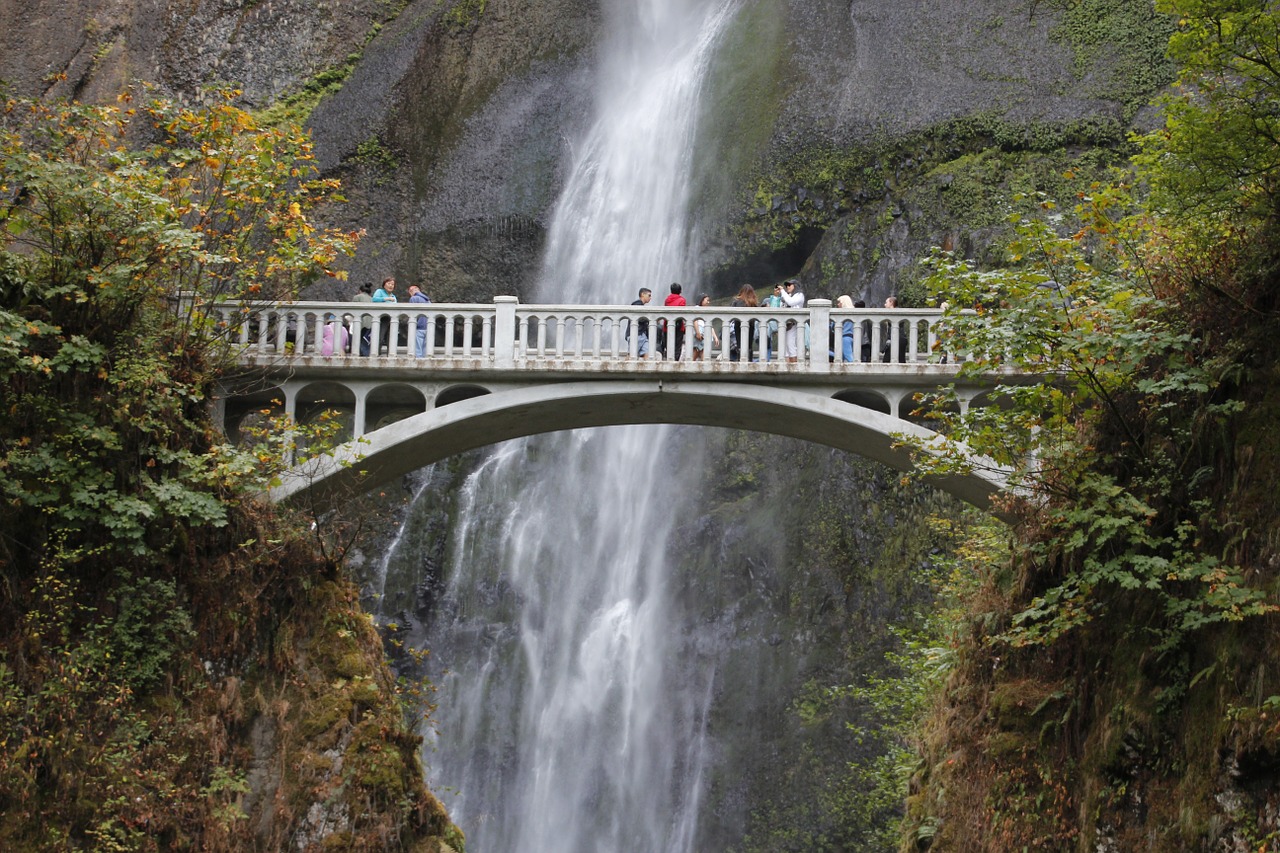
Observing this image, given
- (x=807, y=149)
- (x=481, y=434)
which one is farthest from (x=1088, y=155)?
(x=481, y=434)

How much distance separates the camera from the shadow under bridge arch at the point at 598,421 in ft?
56.2

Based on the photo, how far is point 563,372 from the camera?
17703 millimetres

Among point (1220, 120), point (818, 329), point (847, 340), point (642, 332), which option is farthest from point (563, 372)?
point (1220, 120)

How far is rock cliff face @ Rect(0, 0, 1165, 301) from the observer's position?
1110 inches

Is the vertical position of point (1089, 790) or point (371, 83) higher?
point (371, 83)

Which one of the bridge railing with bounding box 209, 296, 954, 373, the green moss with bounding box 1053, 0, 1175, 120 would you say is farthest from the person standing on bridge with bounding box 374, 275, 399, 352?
the green moss with bounding box 1053, 0, 1175, 120

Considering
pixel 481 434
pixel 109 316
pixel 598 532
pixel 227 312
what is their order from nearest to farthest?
pixel 109 316 < pixel 227 312 < pixel 481 434 < pixel 598 532

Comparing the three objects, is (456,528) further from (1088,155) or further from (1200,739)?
(1200,739)

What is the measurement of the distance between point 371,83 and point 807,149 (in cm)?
1127

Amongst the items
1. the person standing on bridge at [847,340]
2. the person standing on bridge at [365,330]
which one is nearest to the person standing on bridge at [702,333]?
the person standing on bridge at [847,340]

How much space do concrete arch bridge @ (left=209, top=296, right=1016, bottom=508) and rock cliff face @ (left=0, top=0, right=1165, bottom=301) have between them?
954 cm

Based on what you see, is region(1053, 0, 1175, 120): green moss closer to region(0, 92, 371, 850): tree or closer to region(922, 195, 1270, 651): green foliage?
region(922, 195, 1270, 651): green foliage

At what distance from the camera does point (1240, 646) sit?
10.4 metres

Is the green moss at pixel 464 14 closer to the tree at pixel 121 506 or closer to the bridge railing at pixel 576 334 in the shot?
the bridge railing at pixel 576 334
